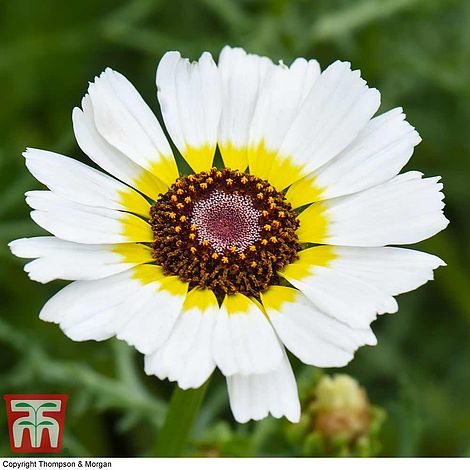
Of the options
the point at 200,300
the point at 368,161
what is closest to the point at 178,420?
the point at 200,300

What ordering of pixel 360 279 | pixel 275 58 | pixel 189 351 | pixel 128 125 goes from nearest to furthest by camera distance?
1. pixel 189 351
2. pixel 360 279
3. pixel 128 125
4. pixel 275 58

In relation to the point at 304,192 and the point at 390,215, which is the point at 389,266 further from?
the point at 304,192

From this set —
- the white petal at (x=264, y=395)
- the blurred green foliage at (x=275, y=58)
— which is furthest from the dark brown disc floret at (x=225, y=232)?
the blurred green foliage at (x=275, y=58)

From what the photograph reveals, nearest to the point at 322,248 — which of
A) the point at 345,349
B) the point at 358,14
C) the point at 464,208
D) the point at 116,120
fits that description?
the point at 345,349

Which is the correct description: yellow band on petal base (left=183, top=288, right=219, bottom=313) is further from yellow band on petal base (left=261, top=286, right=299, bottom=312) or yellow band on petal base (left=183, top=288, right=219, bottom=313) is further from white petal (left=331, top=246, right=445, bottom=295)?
white petal (left=331, top=246, right=445, bottom=295)

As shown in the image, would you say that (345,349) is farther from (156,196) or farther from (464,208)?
(464,208)

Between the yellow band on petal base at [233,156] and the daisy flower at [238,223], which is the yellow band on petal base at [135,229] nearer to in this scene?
the daisy flower at [238,223]
